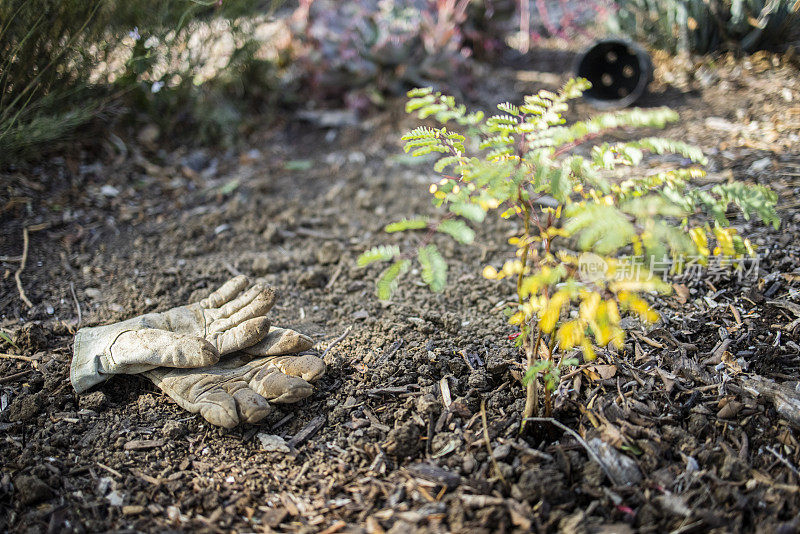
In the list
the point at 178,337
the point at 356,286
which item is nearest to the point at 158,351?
the point at 178,337

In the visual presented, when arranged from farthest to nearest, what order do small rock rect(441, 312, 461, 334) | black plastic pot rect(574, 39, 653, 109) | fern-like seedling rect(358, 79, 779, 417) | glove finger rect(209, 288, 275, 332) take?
black plastic pot rect(574, 39, 653, 109), small rock rect(441, 312, 461, 334), glove finger rect(209, 288, 275, 332), fern-like seedling rect(358, 79, 779, 417)

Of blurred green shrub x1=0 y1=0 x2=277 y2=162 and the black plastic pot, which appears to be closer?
blurred green shrub x1=0 y1=0 x2=277 y2=162

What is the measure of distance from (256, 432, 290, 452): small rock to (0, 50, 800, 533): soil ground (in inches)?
0.9

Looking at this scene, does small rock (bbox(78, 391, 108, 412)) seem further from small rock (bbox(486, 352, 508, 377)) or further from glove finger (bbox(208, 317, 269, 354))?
small rock (bbox(486, 352, 508, 377))

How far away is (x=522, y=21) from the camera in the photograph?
18.5 ft

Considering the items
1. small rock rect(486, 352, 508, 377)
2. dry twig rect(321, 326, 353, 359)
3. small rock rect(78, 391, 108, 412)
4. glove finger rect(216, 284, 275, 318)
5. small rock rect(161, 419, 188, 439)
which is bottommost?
small rock rect(161, 419, 188, 439)

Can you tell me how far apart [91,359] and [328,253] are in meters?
1.43

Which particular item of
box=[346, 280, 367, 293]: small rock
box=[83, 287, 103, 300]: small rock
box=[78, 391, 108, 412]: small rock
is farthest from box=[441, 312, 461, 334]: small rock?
box=[83, 287, 103, 300]: small rock

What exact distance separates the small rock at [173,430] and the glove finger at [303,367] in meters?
0.43

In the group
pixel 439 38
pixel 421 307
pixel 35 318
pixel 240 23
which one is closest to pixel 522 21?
pixel 439 38

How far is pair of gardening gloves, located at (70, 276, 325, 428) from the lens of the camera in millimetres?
2152

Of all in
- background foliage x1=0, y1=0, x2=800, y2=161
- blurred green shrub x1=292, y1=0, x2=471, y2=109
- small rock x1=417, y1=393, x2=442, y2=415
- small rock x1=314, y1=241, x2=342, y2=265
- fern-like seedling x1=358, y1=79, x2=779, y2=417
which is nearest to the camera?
fern-like seedling x1=358, y1=79, x2=779, y2=417

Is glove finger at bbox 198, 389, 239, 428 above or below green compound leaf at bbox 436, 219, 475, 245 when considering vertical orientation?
below

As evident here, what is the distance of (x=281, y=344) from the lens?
238 centimetres
